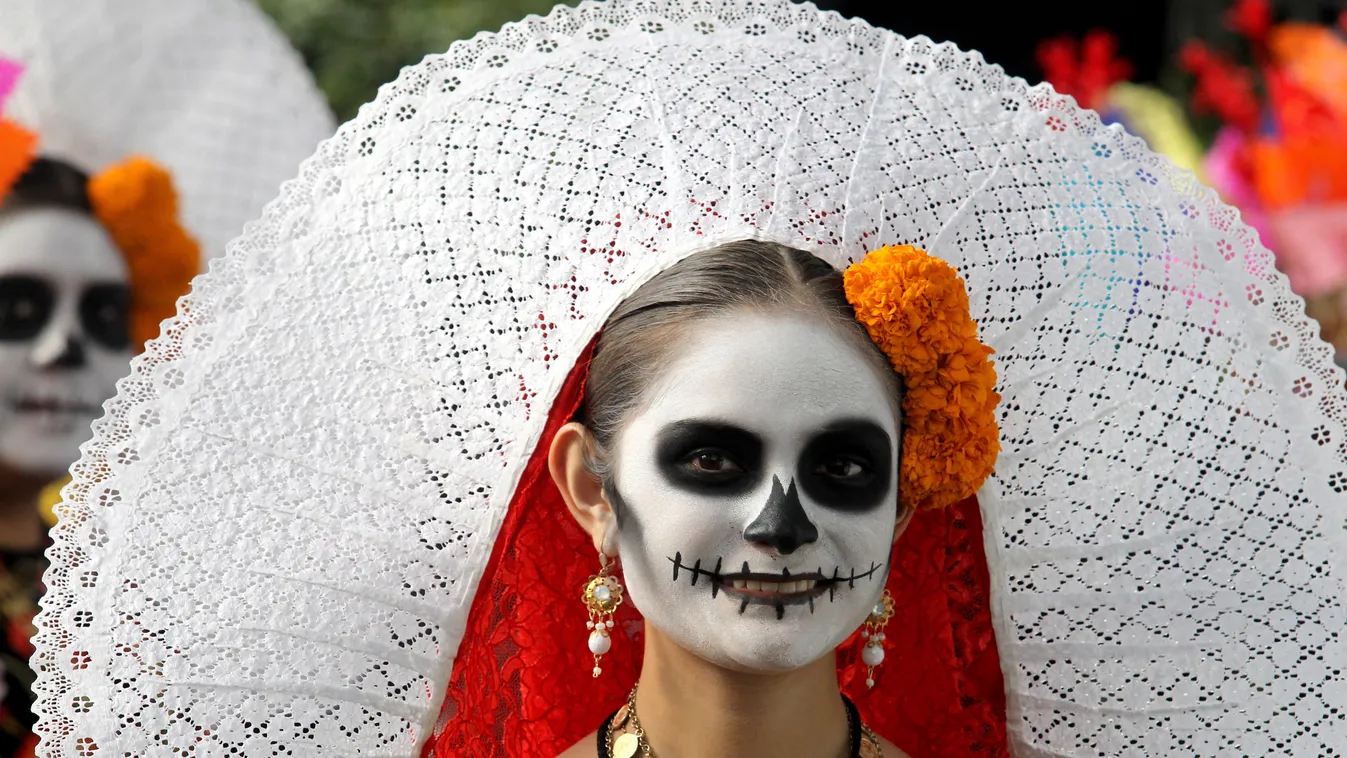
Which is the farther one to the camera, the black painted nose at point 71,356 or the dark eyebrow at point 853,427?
the black painted nose at point 71,356

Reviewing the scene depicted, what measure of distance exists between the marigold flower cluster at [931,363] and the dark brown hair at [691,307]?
0.13 ft

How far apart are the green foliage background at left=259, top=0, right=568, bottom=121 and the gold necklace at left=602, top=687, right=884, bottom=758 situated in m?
4.98

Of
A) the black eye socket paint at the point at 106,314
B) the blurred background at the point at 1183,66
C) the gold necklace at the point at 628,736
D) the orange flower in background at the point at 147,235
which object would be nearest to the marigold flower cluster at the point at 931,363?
the gold necklace at the point at 628,736

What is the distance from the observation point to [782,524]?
84.4 inches

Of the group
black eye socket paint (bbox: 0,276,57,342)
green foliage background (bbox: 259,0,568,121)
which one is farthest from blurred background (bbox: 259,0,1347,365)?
black eye socket paint (bbox: 0,276,57,342)

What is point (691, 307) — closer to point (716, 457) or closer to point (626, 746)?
point (716, 457)

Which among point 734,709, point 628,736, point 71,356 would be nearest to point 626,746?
point 628,736

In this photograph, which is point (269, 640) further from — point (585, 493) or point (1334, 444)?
point (1334, 444)

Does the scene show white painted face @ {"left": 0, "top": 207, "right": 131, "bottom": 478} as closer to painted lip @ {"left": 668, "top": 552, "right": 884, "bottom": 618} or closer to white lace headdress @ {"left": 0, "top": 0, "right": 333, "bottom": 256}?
white lace headdress @ {"left": 0, "top": 0, "right": 333, "bottom": 256}

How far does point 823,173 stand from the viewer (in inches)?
95.4

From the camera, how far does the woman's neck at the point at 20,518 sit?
4172mm

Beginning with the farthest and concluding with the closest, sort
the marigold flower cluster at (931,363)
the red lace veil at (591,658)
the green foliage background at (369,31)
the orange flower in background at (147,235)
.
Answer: the green foliage background at (369,31) → the orange flower in background at (147,235) → the red lace veil at (591,658) → the marigold flower cluster at (931,363)

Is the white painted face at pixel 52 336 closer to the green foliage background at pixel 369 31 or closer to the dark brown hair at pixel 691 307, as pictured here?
the dark brown hair at pixel 691 307

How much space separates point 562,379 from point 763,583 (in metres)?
0.45
